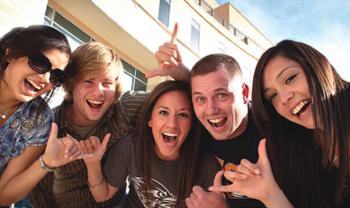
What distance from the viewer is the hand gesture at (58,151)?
2756 mm

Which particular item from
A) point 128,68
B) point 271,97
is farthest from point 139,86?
point 271,97

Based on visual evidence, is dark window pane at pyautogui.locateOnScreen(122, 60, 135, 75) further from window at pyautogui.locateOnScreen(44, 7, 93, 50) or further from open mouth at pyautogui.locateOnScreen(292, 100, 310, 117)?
open mouth at pyautogui.locateOnScreen(292, 100, 310, 117)

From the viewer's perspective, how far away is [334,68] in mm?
2404

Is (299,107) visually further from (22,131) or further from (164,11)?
(164,11)

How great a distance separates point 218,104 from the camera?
10.3 feet

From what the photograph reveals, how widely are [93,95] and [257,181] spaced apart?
1942 millimetres

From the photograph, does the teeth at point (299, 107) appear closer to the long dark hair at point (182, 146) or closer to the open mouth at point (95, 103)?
the long dark hair at point (182, 146)

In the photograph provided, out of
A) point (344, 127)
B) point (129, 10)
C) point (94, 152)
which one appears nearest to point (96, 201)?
point (94, 152)

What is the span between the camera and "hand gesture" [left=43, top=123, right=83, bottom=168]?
9.04ft

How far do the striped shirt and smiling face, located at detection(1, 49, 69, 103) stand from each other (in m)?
0.54

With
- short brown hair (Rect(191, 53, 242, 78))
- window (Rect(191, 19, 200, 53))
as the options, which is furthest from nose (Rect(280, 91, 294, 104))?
window (Rect(191, 19, 200, 53))

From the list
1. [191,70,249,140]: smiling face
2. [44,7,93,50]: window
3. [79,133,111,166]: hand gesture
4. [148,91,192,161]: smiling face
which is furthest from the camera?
[44,7,93,50]: window

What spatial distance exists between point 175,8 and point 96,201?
39.7 feet

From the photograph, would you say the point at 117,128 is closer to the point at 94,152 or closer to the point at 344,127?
the point at 94,152
